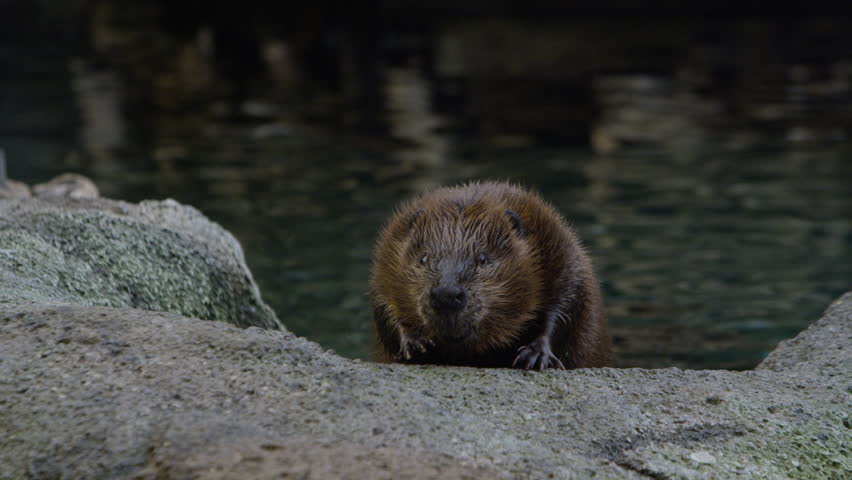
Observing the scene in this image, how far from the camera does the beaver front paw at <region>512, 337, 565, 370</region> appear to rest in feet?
13.7

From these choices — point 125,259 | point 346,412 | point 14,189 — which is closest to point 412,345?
point 346,412

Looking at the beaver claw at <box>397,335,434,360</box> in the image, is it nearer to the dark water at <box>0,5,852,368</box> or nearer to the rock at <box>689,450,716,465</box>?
the rock at <box>689,450,716,465</box>

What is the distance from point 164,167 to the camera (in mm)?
12320

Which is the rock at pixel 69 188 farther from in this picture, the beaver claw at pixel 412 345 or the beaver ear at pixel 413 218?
the beaver claw at pixel 412 345

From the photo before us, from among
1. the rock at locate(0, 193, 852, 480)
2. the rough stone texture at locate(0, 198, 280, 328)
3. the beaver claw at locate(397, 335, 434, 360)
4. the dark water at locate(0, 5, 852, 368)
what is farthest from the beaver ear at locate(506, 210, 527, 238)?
the dark water at locate(0, 5, 852, 368)

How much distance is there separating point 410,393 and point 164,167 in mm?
9474

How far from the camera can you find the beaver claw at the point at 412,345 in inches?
167

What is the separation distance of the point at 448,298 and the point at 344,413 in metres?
0.89

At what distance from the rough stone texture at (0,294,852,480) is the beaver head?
0.94 feet

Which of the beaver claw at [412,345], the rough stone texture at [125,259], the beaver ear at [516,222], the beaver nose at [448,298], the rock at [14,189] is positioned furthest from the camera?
the rock at [14,189]

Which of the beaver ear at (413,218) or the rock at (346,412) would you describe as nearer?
the rock at (346,412)

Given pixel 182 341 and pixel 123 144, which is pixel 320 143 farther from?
pixel 182 341

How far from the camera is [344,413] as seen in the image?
321 cm

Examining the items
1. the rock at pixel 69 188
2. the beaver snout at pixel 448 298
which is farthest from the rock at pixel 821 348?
the rock at pixel 69 188
